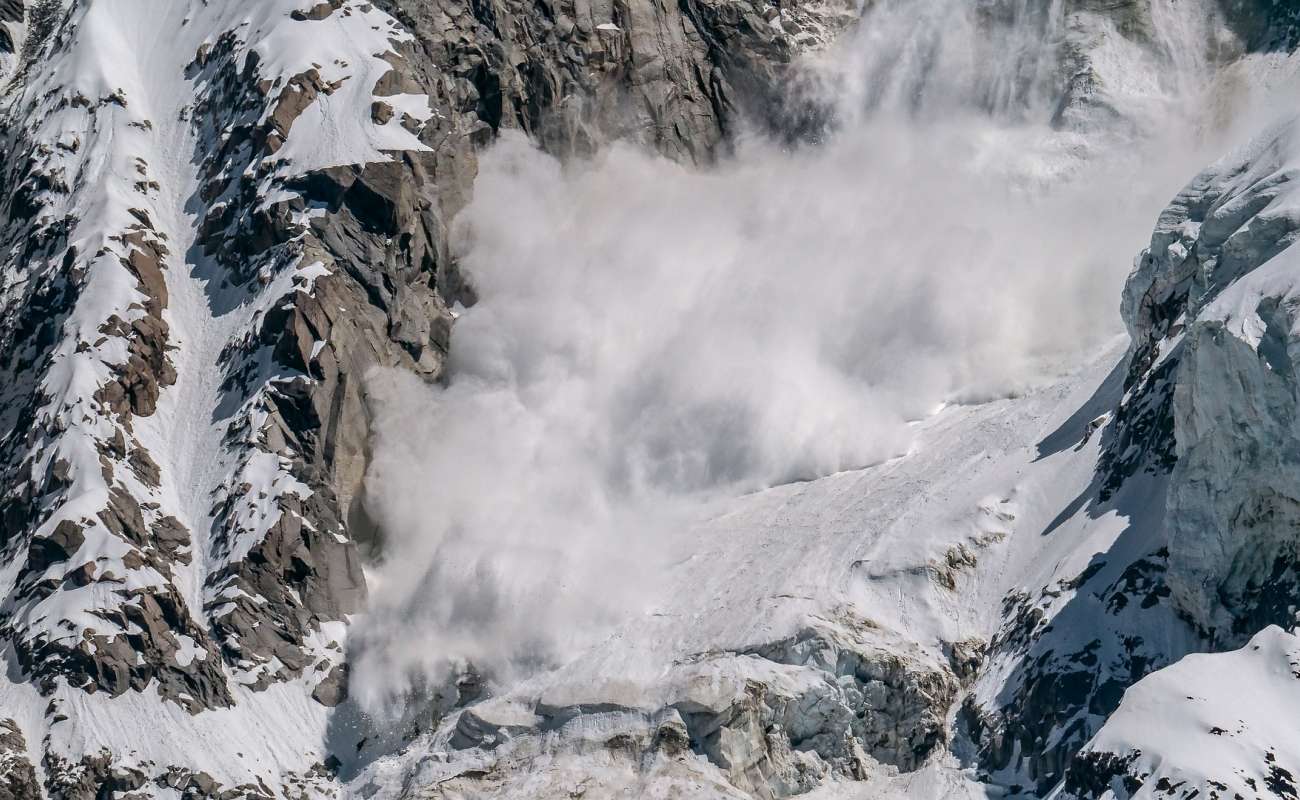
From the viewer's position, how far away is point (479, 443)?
6895 inches

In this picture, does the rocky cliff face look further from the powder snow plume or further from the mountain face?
the powder snow plume

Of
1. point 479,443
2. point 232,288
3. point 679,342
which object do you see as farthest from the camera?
point 679,342

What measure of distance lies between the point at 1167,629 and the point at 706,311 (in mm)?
67981

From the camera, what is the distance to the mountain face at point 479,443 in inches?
4970

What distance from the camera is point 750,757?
13688 cm

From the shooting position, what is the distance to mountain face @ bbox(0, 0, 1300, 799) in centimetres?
12625

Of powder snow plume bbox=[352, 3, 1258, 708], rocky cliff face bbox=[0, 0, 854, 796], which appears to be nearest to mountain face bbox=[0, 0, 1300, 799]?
rocky cliff face bbox=[0, 0, 854, 796]

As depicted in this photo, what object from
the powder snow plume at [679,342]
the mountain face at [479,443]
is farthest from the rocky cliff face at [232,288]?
the powder snow plume at [679,342]

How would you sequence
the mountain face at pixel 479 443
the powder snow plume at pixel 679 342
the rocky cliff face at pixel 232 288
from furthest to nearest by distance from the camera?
the powder snow plume at pixel 679 342 → the rocky cliff face at pixel 232 288 → the mountain face at pixel 479 443

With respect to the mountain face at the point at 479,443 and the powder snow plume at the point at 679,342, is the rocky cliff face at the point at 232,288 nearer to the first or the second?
the mountain face at the point at 479,443

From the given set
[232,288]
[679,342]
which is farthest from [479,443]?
[232,288]

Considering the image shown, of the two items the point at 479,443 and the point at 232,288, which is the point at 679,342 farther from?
the point at 232,288

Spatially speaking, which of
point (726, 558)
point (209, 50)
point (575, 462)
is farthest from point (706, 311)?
point (209, 50)

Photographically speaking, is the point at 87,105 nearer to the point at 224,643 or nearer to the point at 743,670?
the point at 224,643
